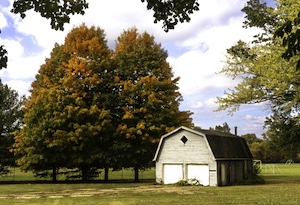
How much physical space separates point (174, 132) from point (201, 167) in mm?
3855

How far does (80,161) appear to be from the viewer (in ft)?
108

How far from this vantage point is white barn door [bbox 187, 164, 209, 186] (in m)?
31.4

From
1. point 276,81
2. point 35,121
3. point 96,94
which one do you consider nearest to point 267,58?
point 276,81

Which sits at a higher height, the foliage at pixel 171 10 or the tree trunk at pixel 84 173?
the foliage at pixel 171 10

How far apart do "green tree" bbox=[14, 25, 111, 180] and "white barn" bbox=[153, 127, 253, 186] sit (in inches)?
223

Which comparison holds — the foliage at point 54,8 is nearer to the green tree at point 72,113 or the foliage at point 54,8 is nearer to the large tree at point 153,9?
the large tree at point 153,9

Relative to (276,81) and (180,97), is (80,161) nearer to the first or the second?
(180,97)

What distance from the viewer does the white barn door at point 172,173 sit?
3253cm

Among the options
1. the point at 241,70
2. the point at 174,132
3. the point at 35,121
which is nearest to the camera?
the point at 241,70

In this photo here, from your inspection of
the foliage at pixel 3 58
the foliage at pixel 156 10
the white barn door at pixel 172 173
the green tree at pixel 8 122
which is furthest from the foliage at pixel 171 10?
the green tree at pixel 8 122

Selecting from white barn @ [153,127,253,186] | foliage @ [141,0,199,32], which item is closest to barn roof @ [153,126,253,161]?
white barn @ [153,127,253,186]

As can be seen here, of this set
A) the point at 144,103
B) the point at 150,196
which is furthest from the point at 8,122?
the point at 150,196

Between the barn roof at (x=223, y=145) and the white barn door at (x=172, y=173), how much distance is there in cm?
154

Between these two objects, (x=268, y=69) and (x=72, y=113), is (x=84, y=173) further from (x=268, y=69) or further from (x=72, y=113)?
(x=268, y=69)
